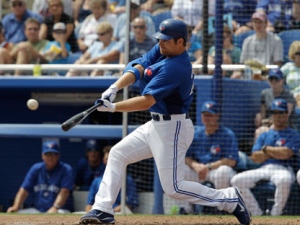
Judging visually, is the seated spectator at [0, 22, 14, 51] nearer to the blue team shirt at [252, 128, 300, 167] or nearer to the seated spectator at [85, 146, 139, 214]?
the seated spectator at [85, 146, 139, 214]

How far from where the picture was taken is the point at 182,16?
34.8ft

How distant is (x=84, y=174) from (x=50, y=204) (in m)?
0.78

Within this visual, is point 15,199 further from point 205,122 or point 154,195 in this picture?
point 205,122

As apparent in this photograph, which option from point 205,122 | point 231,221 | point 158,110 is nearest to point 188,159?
point 205,122

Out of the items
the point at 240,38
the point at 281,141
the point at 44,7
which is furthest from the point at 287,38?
the point at 44,7

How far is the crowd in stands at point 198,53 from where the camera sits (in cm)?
962

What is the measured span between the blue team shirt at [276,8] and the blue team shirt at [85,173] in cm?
307

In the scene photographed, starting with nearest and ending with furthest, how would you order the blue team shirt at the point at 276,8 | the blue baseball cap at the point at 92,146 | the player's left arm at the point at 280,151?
the player's left arm at the point at 280,151
the blue team shirt at the point at 276,8
the blue baseball cap at the point at 92,146

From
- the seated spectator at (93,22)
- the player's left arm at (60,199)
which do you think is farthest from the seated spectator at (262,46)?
the player's left arm at (60,199)

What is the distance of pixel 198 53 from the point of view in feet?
34.6

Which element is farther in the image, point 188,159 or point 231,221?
point 188,159

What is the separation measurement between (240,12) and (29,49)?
10.3 feet

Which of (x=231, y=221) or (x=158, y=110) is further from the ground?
(x=158, y=110)

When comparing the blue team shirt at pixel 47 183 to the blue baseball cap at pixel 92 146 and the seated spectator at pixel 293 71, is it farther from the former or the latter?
the seated spectator at pixel 293 71
